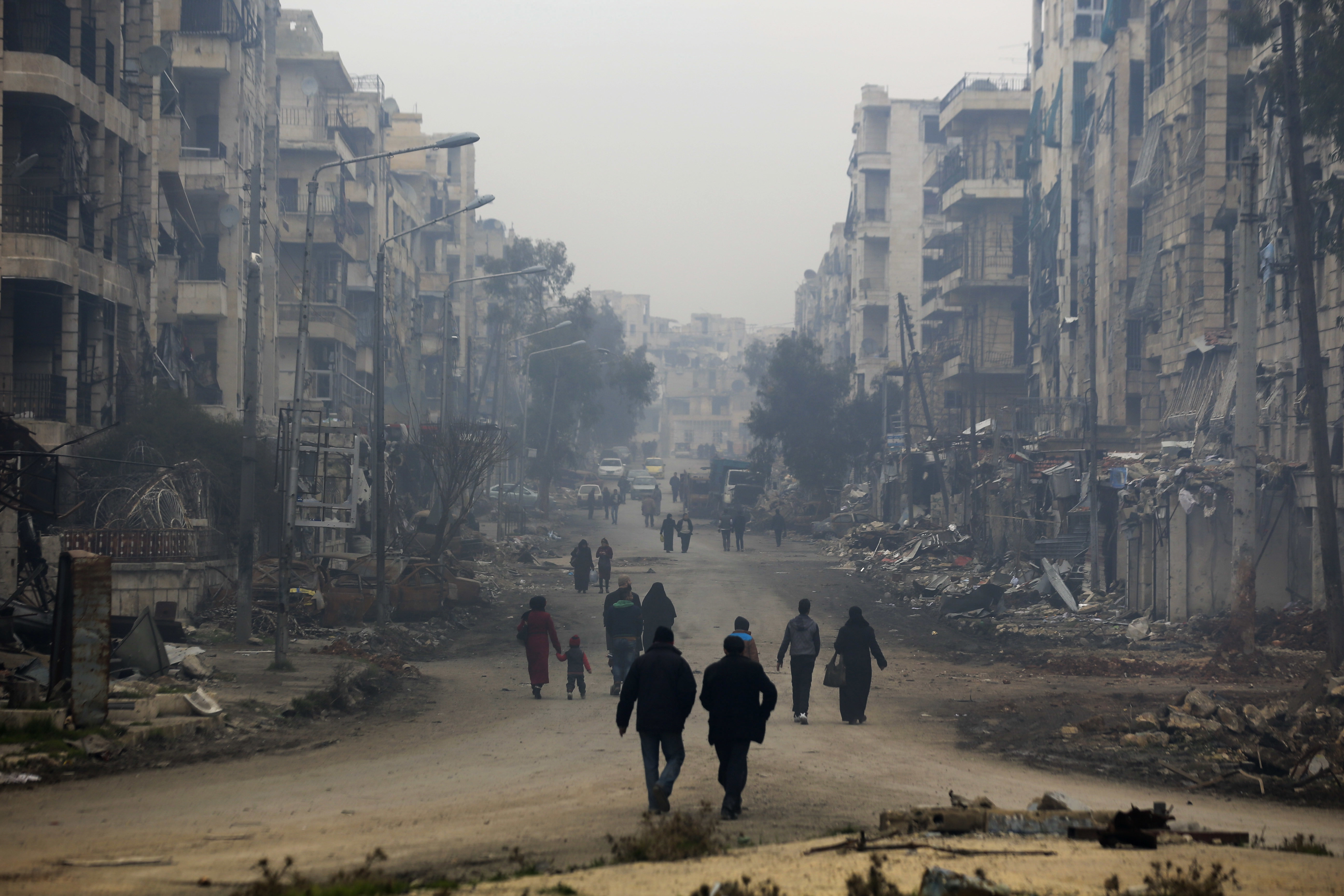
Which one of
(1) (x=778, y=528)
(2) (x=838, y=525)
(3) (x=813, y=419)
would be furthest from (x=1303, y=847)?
(3) (x=813, y=419)

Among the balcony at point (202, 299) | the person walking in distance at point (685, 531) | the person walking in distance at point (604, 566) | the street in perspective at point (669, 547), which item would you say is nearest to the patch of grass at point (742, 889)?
the street in perspective at point (669, 547)

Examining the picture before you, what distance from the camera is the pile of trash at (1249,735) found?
10375 mm

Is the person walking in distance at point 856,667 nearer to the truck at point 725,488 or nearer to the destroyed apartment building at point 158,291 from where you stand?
the destroyed apartment building at point 158,291

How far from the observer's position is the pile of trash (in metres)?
10.4

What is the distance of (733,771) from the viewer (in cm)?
859

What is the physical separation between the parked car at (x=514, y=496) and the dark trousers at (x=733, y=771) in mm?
39011

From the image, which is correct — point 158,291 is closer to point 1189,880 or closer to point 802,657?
point 802,657

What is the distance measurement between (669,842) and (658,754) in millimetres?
1525

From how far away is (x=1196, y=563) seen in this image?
21797 mm

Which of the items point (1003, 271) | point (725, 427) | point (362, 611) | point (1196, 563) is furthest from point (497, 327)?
point (725, 427)

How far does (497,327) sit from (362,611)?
4407 centimetres

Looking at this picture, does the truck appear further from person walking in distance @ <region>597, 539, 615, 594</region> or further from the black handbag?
the black handbag

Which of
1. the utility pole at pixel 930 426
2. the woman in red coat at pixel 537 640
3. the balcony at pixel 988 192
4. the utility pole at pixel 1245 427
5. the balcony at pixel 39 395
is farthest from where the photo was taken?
the balcony at pixel 988 192

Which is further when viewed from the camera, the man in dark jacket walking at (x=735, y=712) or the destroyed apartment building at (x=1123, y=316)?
the destroyed apartment building at (x=1123, y=316)
